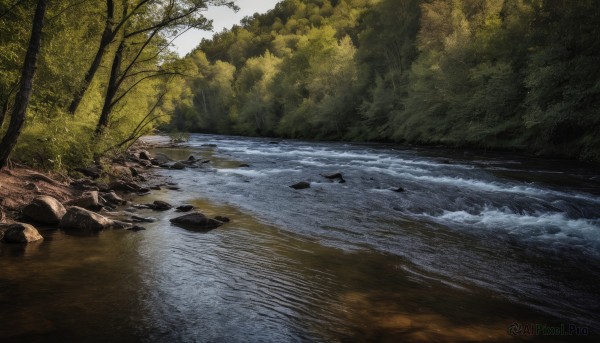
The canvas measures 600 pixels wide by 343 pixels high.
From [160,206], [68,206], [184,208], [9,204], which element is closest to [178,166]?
[160,206]

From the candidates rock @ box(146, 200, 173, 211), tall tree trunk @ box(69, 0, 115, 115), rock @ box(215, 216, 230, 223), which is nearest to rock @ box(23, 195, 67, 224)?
rock @ box(146, 200, 173, 211)

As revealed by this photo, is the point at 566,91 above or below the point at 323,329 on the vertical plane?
above

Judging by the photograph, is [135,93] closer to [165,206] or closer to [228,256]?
[165,206]

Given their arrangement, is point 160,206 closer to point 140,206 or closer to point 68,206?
point 140,206

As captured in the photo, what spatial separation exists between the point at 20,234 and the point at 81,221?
1370 millimetres

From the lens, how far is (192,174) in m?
19.8

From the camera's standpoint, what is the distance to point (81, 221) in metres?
8.80

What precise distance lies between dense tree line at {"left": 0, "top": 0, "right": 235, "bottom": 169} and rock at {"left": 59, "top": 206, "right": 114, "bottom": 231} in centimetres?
228

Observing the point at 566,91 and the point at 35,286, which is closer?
the point at 35,286

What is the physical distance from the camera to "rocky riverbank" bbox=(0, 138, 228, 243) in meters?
8.73

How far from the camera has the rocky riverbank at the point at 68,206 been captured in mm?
8727

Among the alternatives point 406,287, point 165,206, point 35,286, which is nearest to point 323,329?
point 406,287

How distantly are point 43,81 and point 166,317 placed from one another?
35.2 feet

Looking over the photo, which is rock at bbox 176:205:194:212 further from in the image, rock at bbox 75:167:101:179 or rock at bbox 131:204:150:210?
rock at bbox 75:167:101:179
